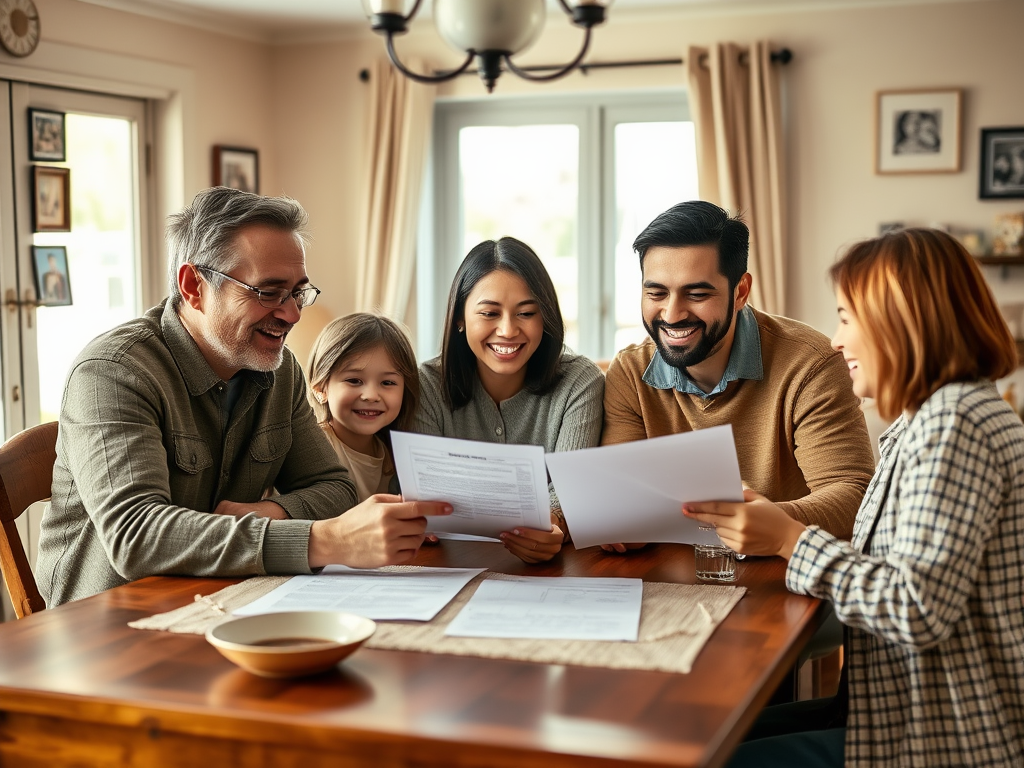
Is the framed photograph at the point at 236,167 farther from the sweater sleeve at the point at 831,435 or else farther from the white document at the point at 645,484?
the white document at the point at 645,484

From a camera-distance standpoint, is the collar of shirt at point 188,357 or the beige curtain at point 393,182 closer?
the collar of shirt at point 188,357

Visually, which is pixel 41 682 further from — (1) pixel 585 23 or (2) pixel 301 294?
(1) pixel 585 23

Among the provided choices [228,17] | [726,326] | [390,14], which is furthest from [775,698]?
[228,17]

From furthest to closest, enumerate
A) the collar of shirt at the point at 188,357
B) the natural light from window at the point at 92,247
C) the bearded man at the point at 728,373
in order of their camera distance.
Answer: the natural light from window at the point at 92,247 → the bearded man at the point at 728,373 → the collar of shirt at the point at 188,357

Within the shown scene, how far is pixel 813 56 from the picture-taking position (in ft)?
16.6

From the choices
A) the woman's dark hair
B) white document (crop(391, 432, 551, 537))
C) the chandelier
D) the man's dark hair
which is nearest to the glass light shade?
the chandelier

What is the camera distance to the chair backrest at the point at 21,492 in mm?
1738

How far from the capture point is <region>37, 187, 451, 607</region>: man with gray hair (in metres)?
1.61

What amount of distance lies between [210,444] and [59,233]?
3102 mm

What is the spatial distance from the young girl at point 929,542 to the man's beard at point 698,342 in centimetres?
63

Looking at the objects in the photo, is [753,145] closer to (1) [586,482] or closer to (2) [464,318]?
(2) [464,318]

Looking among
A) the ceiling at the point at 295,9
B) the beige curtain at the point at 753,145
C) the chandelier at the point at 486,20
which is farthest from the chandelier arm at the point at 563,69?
the beige curtain at the point at 753,145

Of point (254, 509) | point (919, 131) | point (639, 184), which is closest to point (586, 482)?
point (254, 509)

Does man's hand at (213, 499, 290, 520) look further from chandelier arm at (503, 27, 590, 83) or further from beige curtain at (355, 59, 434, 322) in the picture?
beige curtain at (355, 59, 434, 322)
